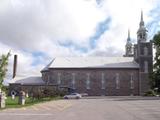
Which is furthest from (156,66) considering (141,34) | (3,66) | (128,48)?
(128,48)

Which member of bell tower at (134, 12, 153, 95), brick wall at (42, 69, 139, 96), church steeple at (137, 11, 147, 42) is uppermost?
church steeple at (137, 11, 147, 42)

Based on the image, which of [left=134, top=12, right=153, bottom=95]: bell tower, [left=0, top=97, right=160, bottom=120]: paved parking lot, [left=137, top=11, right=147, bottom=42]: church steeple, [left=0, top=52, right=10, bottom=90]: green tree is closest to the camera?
[left=0, top=97, right=160, bottom=120]: paved parking lot

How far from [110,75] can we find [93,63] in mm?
7501

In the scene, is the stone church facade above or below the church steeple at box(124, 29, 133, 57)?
below

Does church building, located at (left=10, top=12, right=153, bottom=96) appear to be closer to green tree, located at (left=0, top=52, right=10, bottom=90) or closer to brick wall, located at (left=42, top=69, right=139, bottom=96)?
brick wall, located at (left=42, top=69, right=139, bottom=96)

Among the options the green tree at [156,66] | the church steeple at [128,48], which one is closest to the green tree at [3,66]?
the green tree at [156,66]

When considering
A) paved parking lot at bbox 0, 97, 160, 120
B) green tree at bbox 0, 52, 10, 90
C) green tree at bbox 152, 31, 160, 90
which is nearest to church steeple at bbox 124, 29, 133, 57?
green tree at bbox 152, 31, 160, 90

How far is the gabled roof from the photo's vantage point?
386 ft

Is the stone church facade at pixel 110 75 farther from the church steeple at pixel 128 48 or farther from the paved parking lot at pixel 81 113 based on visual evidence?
the paved parking lot at pixel 81 113

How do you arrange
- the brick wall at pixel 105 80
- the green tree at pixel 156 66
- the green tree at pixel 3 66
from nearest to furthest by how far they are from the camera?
1. the green tree at pixel 3 66
2. the green tree at pixel 156 66
3. the brick wall at pixel 105 80

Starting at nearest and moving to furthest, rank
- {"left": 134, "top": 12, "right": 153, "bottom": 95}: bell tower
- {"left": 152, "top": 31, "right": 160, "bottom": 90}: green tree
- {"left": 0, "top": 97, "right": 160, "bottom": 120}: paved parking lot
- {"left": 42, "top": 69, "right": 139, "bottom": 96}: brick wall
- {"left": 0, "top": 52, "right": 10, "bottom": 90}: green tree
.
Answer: {"left": 0, "top": 97, "right": 160, "bottom": 120}: paved parking lot
{"left": 0, "top": 52, "right": 10, "bottom": 90}: green tree
{"left": 152, "top": 31, "right": 160, "bottom": 90}: green tree
{"left": 134, "top": 12, "right": 153, "bottom": 95}: bell tower
{"left": 42, "top": 69, "right": 139, "bottom": 96}: brick wall

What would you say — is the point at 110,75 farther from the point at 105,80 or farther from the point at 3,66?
the point at 3,66

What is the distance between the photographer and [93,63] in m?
120

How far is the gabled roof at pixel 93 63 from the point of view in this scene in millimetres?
117750
